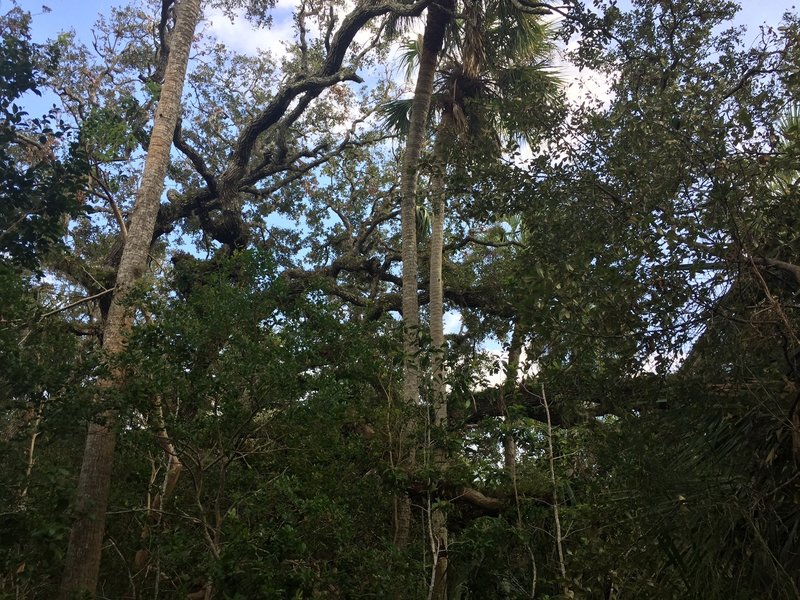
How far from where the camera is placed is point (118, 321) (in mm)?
6461

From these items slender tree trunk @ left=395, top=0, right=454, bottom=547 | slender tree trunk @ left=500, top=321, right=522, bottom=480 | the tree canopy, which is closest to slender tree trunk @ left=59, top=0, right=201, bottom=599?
the tree canopy

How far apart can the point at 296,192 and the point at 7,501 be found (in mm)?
9820

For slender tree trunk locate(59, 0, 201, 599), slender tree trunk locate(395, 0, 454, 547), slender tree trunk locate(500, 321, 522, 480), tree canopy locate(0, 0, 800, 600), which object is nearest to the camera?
tree canopy locate(0, 0, 800, 600)

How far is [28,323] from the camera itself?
17.7 feet

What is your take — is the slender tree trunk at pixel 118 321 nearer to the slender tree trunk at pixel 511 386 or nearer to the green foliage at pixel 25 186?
the green foliage at pixel 25 186

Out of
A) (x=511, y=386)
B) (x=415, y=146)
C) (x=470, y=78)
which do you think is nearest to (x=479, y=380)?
(x=511, y=386)

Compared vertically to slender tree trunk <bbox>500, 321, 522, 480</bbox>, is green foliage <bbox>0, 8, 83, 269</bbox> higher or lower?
higher

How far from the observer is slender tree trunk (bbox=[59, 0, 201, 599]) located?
558 cm

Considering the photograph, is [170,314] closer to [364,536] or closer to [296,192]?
[364,536]

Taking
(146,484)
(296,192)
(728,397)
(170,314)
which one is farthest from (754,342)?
(296,192)

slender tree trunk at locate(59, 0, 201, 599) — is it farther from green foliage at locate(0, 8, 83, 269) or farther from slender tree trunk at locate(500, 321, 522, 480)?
slender tree trunk at locate(500, 321, 522, 480)

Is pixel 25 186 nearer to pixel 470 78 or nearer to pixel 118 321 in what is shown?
pixel 118 321

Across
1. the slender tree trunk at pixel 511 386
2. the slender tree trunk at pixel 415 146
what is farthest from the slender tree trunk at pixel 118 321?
the slender tree trunk at pixel 511 386

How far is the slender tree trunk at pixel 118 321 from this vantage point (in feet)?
18.3
